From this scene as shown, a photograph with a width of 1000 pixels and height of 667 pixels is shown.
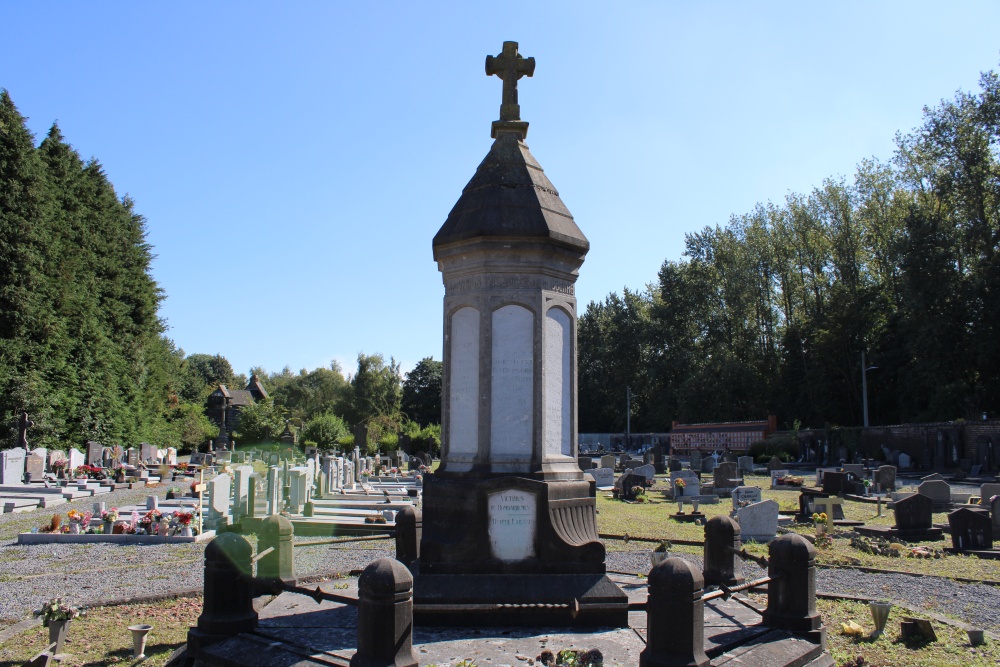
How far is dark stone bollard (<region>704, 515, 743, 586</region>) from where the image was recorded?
306 inches

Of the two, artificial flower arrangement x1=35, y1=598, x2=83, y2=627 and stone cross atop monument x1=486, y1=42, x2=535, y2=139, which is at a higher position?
stone cross atop monument x1=486, y1=42, x2=535, y2=139

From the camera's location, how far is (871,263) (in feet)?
159

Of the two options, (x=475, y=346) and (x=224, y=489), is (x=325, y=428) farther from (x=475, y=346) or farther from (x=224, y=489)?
(x=475, y=346)

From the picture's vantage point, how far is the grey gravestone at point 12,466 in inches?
920

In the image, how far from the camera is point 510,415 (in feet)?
23.0

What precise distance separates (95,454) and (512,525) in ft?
97.3

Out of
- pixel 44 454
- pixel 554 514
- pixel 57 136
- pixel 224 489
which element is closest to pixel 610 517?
pixel 224 489

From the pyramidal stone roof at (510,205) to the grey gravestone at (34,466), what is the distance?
24185 millimetres

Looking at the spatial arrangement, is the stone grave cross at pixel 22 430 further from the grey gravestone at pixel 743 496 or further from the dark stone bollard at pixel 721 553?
the dark stone bollard at pixel 721 553

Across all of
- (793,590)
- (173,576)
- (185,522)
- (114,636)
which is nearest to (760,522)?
(793,590)

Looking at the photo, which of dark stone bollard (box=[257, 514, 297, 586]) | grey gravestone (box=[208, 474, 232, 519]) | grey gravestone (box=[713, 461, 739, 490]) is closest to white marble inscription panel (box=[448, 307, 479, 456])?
dark stone bollard (box=[257, 514, 297, 586])

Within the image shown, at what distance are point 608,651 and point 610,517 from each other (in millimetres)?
11837

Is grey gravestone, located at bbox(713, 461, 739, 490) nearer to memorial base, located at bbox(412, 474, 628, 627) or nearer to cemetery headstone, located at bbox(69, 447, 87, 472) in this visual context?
memorial base, located at bbox(412, 474, 628, 627)

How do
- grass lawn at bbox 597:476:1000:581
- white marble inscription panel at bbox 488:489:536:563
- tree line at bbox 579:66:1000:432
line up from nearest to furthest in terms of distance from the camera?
white marble inscription panel at bbox 488:489:536:563 < grass lawn at bbox 597:476:1000:581 < tree line at bbox 579:66:1000:432
